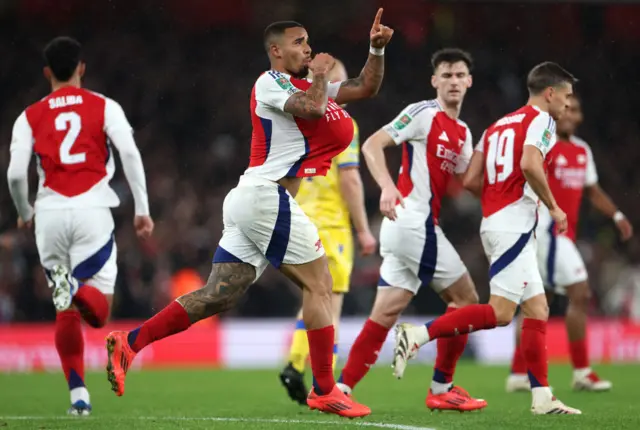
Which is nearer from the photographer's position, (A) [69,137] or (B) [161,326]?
(B) [161,326]

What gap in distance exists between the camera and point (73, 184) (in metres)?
7.52

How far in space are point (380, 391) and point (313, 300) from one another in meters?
3.80

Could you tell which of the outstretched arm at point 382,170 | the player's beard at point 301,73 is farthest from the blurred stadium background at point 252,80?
the player's beard at point 301,73

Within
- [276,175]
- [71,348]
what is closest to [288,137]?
[276,175]

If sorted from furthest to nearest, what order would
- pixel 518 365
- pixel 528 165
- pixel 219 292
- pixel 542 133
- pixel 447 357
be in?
pixel 518 365 → pixel 447 357 → pixel 542 133 → pixel 528 165 → pixel 219 292

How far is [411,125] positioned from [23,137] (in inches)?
104

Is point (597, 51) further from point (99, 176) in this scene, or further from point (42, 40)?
point (99, 176)

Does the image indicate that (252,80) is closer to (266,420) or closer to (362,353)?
(362,353)

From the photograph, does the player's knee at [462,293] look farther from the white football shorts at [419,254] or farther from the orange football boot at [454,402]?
the orange football boot at [454,402]

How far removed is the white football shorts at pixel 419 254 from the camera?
7.56 meters

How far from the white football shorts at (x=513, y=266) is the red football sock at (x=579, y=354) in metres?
2.77

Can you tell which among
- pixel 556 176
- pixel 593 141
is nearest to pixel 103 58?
pixel 593 141

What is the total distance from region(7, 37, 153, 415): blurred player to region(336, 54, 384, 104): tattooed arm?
5.35 ft

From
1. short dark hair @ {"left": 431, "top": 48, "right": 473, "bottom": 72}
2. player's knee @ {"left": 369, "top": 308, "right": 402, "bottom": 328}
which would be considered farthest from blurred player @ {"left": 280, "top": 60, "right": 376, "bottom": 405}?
short dark hair @ {"left": 431, "top": 48, "right": 473, "bottom": 72}
